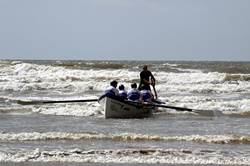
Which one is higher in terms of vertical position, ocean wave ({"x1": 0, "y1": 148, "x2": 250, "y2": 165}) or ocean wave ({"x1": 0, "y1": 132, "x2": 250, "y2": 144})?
ocean wave ({"x1": 0, "y1": 148, "x2": 250, "y2": 165})

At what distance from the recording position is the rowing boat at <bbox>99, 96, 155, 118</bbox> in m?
16.8

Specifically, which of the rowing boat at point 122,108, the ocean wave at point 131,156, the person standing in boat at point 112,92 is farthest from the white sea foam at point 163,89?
the ocean wave at point 131,156

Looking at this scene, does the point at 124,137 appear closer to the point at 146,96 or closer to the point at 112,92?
the point at 112,92

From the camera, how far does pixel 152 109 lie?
59.6 ft

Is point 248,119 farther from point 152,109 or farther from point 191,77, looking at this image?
point 191,77

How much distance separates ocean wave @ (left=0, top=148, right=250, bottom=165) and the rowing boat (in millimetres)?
7020

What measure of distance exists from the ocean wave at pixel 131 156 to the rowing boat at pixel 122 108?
23.0 feet

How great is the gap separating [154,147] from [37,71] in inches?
1617

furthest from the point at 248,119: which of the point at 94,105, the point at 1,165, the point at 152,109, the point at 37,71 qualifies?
the point at 37,71

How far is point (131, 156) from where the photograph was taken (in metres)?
9.12

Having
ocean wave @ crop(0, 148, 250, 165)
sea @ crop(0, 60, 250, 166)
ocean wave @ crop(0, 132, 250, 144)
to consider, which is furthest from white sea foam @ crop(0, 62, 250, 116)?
ocean wave @ crop(0, 148, 250, 165)

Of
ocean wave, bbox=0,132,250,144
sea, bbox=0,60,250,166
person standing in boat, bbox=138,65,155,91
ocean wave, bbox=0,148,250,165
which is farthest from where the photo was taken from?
person standing in boat, bbox=138,65,155,91

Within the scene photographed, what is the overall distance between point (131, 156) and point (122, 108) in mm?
7947

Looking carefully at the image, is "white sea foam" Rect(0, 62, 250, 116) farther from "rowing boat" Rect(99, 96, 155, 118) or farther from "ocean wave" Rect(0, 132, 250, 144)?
"ocean wave" Rect(0, 132, 250, 144)
